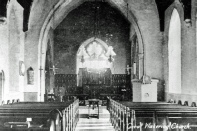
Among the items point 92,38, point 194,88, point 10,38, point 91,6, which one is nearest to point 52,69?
point 92,38

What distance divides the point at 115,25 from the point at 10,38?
9136 millimetres

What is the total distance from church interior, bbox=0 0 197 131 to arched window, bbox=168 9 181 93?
4 cm

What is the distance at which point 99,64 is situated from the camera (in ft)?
71.1

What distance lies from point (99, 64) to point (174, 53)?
352 inches

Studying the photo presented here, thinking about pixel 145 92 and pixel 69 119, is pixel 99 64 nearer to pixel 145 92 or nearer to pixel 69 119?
pixel 145 92

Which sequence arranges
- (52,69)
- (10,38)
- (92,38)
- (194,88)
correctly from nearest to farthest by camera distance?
(194,88), (10,38), (52,69), (92,38)

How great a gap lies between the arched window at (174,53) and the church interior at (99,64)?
0.15 ft

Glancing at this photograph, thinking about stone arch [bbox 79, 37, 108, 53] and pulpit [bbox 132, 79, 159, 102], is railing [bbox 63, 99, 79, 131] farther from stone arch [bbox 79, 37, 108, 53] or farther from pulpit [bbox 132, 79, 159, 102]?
stone arch [bbox 79, 37, 108, 53]

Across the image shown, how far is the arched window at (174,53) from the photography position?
13104 mm

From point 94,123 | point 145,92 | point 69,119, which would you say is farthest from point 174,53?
point 69,119

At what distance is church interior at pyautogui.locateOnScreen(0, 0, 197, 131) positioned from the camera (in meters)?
6.53

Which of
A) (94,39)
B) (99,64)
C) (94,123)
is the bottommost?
(94,123)

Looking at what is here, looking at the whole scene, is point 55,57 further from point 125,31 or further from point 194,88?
point 194,88

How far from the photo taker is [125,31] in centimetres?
2097
